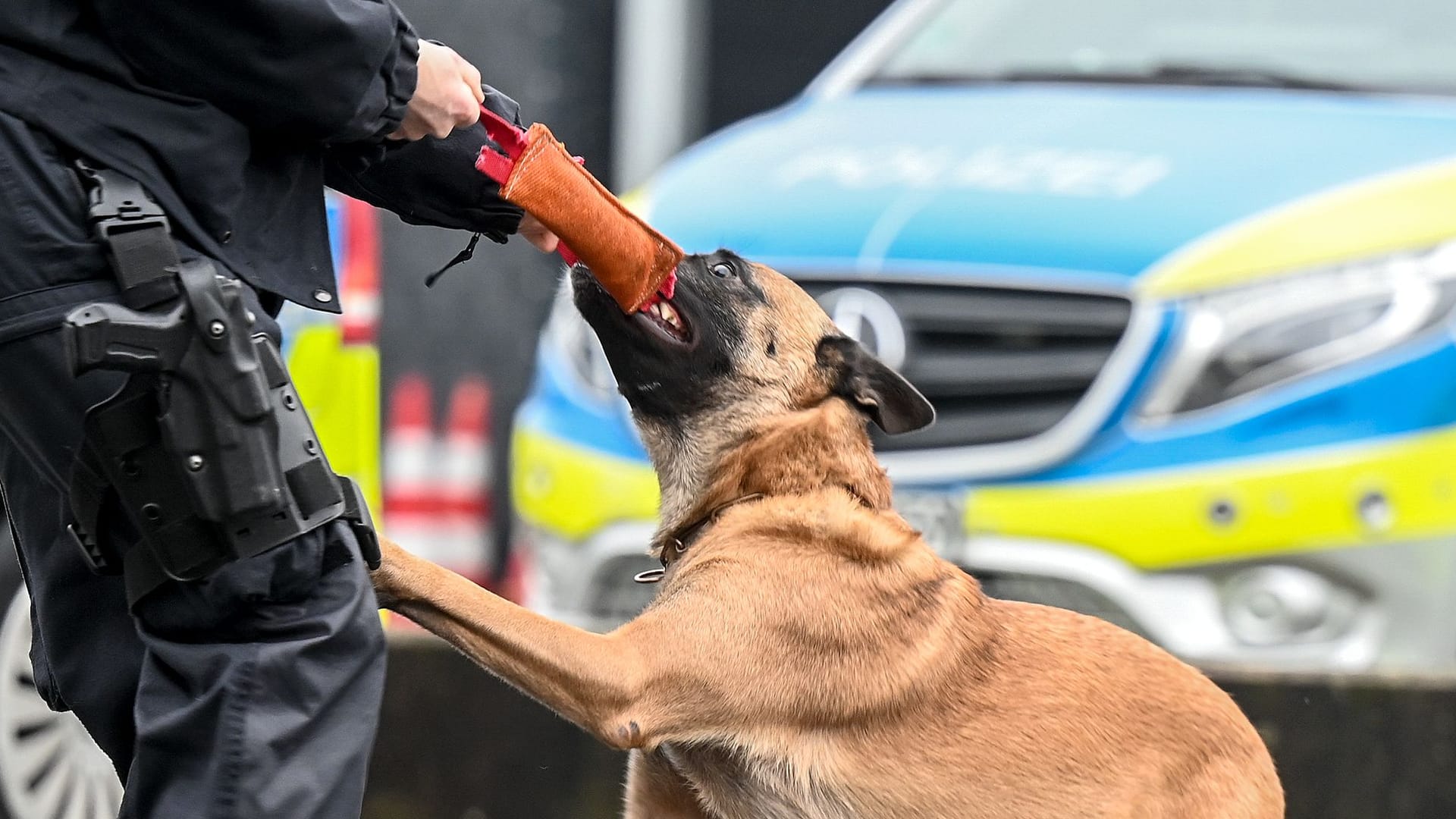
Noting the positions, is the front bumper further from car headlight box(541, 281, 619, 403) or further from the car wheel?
the car wheel

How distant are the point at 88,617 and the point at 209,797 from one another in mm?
359

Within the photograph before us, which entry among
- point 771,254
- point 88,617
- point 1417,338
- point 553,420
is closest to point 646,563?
point 553,420

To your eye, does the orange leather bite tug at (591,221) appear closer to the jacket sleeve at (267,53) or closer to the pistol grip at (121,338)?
the jacket sleeve at (267,53)

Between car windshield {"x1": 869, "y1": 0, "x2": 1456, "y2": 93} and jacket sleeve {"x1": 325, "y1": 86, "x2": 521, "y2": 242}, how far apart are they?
229 centimetres

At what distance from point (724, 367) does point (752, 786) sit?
749 mm

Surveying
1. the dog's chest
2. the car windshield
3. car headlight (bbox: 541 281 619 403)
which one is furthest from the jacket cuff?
the car windshield

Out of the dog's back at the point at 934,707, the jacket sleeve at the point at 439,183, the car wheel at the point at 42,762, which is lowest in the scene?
the car wheel at the point at 42,762

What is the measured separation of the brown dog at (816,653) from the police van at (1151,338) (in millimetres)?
891

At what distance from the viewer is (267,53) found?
2.21m

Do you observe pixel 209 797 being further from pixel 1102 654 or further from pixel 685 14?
pixel 685 14

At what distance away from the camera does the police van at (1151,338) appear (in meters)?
3.89

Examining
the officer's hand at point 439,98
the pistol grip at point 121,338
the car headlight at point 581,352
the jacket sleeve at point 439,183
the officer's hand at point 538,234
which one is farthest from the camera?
the car headlight at point 581,352

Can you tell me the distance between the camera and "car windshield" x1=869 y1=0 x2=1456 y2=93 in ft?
Result: 15.1

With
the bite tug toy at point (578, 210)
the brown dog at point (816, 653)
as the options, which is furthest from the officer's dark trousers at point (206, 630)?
the bite tug toy at point (578, 210)
